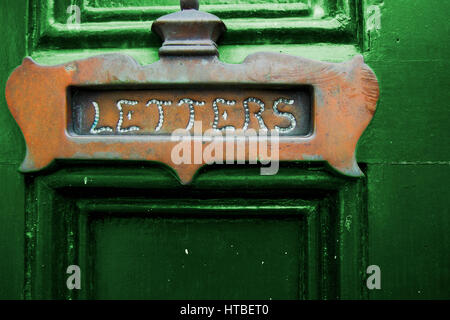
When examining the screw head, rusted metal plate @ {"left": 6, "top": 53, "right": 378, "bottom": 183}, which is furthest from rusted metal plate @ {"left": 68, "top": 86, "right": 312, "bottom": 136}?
the screw head

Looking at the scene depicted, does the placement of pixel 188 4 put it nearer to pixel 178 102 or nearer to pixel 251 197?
pixel 178 102

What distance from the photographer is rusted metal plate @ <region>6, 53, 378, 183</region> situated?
0.61m

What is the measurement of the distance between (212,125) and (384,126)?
0.30 metres

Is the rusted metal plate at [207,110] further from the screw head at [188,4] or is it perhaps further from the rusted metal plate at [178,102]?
the screw head at [188,4]

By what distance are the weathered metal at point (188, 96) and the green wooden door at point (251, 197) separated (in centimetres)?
3

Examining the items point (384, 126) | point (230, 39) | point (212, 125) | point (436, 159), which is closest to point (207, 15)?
point (230, 39)

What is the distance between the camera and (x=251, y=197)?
0.66 meters

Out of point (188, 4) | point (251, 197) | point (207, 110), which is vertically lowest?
point (251, 197)

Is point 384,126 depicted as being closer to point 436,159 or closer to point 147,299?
point 436,159

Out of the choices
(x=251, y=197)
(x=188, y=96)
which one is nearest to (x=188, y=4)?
(x=188, y=96)

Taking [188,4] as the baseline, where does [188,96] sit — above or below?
below

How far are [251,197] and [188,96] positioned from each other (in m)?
0.21

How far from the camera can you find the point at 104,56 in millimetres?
628
